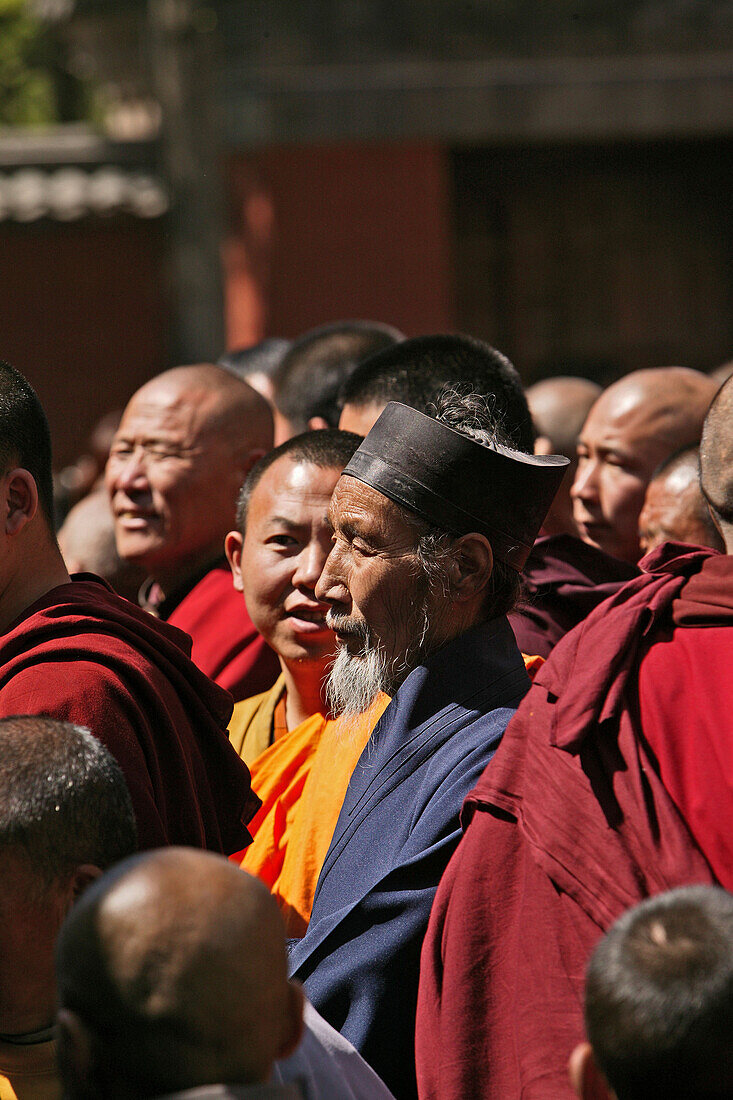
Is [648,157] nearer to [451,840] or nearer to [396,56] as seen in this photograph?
[396,56]

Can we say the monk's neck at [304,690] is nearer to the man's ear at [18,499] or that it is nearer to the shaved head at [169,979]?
the man's ear at [18,499]

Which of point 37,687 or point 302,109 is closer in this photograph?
point 37,687

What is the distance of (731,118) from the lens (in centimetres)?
873

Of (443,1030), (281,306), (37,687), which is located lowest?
(281,306)

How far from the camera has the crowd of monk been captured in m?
1.41

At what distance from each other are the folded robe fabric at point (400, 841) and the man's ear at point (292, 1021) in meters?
0.70

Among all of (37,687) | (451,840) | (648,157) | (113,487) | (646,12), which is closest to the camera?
(37,687)

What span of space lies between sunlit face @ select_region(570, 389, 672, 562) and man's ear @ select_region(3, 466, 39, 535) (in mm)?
2132

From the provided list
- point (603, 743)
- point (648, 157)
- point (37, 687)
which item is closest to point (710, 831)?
point (603, 743)

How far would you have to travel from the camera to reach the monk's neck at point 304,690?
309cm

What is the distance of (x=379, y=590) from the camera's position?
2.49 meters

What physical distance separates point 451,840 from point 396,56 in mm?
7498

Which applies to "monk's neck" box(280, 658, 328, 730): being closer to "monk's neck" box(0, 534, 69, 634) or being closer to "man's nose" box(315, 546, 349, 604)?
"man's nose" box(315, 546, 349, 604)

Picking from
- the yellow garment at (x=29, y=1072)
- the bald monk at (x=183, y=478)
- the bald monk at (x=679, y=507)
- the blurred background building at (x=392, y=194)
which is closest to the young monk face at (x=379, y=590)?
the yellow garment at (x=29, y=1072)
